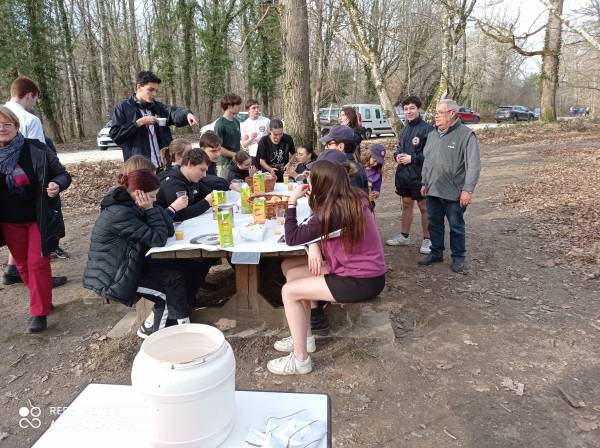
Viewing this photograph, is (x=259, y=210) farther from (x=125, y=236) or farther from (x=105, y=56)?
(x=105, y=56)

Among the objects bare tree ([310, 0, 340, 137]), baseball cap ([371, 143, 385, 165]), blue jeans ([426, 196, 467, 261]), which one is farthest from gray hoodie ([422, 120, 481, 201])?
bare tree ([310, 0, 340, 137])

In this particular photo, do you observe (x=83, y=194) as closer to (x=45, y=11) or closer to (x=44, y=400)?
(x=44, y=400)

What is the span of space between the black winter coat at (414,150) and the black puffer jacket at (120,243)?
2994 millimetres

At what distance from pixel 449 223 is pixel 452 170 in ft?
1.78

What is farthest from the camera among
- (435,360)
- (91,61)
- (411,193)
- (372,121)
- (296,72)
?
(91,61)

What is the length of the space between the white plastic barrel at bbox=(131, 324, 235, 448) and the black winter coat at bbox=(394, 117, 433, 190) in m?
4.12

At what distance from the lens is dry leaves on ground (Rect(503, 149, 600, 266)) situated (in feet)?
17.2

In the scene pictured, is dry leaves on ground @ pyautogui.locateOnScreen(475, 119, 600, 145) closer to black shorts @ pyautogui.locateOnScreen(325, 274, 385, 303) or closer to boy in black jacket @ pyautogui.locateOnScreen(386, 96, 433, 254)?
boy in black jacket @ pyautogui.locateOnScreen(386, 96, 433, 254)

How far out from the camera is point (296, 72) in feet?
25.9

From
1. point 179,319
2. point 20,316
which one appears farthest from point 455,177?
point 20,316

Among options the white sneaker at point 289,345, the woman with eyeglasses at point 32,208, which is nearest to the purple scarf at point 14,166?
the woman with eyeglasses at point 32,208

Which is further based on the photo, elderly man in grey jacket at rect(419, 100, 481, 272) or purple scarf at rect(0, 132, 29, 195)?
elderly man in grey jacket at rect(419, 100, 481, 272)

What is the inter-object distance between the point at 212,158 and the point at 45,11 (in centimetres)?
1805

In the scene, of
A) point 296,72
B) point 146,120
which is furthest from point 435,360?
point 296,72
